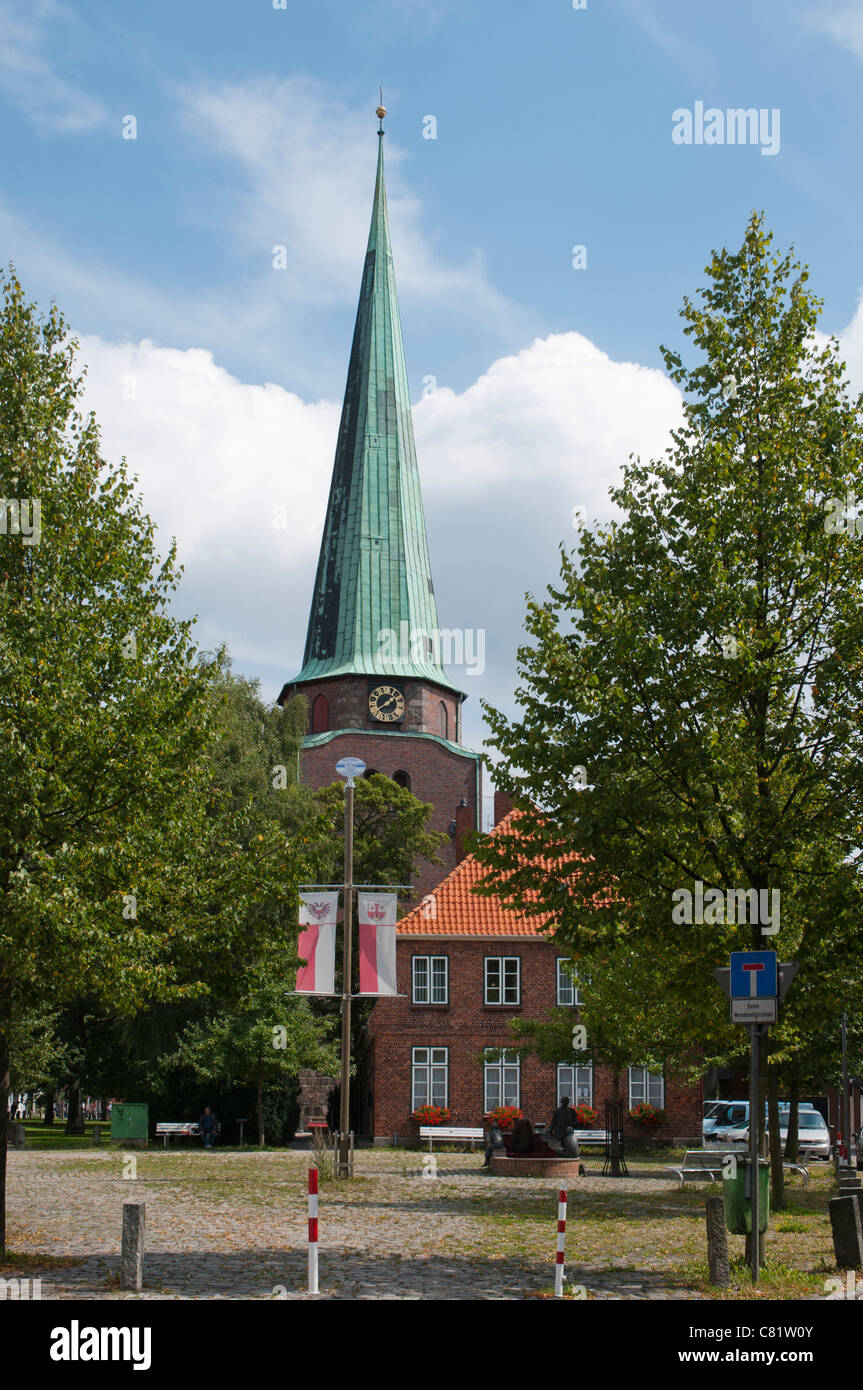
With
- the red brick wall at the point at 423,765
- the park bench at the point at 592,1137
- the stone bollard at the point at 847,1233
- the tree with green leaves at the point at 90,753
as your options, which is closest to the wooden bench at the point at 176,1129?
the park bench at the point at 592,1137

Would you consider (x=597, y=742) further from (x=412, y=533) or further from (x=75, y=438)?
(x=412, y=533)

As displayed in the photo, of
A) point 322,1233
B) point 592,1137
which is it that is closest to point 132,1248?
point 322,1233

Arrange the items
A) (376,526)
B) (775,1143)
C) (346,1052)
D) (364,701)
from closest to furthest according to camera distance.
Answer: (775,1143) < (346,1052) < (364,701) < (376,526)

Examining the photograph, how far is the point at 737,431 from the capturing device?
50.4ft

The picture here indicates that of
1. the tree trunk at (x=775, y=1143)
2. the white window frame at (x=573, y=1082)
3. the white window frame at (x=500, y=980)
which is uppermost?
the white window frame at (x=500, y=980)

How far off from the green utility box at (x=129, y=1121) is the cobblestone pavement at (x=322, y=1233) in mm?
8535

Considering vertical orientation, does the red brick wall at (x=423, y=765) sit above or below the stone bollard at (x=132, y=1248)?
above

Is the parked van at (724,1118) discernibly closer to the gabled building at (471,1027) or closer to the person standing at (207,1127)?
the gabled building at (471,1027)

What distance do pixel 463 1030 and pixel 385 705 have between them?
24362mm

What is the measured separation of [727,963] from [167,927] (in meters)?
5.76

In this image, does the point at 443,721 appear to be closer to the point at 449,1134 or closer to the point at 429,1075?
the point at 429,1075

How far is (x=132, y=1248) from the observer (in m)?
11.6

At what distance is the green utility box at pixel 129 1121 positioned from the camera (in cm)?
3822
